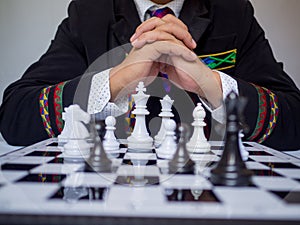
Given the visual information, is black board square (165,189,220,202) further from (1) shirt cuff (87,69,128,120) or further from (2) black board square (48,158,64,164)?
(1) shirt cuff (87,69,128,120)

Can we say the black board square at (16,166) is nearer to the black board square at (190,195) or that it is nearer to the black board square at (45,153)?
the black board square at (45,153)

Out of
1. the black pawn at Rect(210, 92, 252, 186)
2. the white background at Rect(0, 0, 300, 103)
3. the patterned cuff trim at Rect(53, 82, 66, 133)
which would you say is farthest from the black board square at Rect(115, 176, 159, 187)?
the white background at Rect(0, 0, 300, 103)

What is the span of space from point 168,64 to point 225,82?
0.75 ft

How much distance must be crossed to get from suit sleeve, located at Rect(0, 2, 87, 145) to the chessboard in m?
0.46

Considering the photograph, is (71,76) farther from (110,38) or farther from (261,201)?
(261,201)

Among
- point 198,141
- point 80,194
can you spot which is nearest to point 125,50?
point 198,141

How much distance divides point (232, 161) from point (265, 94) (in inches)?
29.9

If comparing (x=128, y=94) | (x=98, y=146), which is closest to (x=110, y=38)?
(x=128, y=94)

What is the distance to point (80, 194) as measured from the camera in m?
0.59

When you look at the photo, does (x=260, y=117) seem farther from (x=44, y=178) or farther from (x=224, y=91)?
(x=44, y=178)

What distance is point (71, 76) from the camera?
1.66 metres

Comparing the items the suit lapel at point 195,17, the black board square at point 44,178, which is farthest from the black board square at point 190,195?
the suit lapel at point 195,17

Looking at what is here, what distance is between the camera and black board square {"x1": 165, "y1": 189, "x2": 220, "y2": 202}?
0.57 metres

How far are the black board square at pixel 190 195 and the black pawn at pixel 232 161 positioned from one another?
2.7 inches
